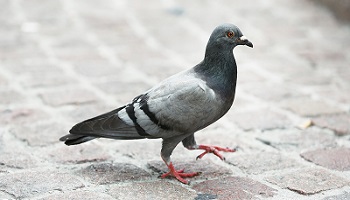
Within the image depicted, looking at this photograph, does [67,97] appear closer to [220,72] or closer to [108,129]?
[108,129]

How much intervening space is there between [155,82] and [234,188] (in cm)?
254

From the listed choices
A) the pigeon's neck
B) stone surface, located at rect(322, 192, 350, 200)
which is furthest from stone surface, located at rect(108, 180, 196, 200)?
stone surface, located at rect(322, 192, 350, 200)

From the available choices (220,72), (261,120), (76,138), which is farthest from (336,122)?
(76,138)

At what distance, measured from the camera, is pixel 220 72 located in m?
3.91

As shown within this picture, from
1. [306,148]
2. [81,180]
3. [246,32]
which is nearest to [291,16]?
[246,32]

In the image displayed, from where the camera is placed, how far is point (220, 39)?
3938 millimetres

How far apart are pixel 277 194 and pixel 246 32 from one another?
4.48 metres

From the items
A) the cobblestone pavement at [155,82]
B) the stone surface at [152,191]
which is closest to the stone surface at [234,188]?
the cobblestone pavement at [155,82]

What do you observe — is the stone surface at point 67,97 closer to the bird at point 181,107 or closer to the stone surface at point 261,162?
the bird at point 181,107

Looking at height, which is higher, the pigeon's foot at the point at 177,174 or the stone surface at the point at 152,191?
the pigeon's foot at the point at 177,174

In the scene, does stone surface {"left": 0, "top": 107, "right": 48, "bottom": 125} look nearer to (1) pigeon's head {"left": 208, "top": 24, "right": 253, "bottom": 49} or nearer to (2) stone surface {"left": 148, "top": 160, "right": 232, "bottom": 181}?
(2) stone surface {"left": 148, "top": 160, "right": 232, "bottom": 181}

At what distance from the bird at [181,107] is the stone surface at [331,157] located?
3.24 feet

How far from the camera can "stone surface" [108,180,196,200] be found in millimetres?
3719

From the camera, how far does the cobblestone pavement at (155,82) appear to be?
398cm
